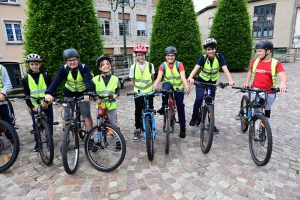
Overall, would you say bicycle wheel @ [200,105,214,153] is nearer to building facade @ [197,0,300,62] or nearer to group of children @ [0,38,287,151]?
group of children @ [0,38,287,151]

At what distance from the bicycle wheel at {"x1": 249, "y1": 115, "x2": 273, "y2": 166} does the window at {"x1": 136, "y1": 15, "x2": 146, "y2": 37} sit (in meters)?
21.7

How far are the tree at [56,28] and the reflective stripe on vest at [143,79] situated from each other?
4380 millimetres

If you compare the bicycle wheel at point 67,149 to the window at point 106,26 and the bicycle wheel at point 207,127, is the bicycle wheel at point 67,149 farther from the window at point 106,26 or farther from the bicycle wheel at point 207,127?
the window at point 106,26

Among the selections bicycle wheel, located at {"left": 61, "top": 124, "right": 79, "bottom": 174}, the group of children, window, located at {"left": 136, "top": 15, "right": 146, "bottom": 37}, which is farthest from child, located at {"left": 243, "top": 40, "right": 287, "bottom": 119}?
window, located at {"left": 136, "top": 15, "right": 146, "bottom": 37}

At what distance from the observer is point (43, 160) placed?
3.50 meters

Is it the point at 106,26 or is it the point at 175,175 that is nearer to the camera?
the point at 175,175

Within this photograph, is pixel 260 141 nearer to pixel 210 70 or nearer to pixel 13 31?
pixel 210 70

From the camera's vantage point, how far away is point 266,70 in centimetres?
370

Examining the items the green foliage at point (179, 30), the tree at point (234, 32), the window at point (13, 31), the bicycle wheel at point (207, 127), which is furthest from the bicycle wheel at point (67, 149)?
the window at point (13, 31)

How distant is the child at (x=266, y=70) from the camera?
3.54 m

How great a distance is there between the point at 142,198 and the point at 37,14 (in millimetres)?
7336

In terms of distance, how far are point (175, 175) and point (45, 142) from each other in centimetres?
230

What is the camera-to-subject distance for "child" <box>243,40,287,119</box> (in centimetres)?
354

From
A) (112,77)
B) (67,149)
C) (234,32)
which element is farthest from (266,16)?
(67,149)
